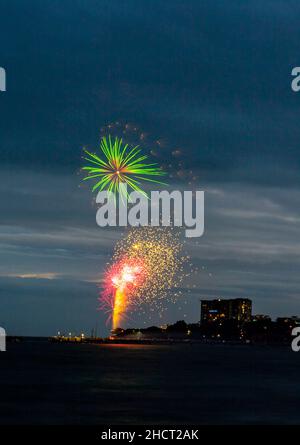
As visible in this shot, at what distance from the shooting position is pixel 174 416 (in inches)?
3730

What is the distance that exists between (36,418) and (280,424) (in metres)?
24.6

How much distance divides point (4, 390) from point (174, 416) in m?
36.6

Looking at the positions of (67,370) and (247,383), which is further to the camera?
(67,370)
